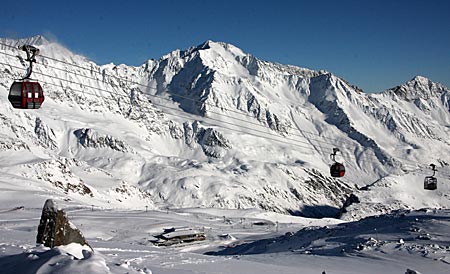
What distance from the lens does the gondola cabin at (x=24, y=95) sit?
24.1m

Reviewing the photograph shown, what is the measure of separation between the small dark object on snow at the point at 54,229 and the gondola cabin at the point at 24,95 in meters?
9.02

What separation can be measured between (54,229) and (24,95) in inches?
386

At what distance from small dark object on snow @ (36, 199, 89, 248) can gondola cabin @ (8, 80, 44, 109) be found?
9.02m

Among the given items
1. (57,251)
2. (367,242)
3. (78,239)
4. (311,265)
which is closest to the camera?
(57,251)

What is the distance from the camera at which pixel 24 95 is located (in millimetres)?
24078

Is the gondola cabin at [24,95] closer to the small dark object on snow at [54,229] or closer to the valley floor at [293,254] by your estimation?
the valley floor at [293,254]

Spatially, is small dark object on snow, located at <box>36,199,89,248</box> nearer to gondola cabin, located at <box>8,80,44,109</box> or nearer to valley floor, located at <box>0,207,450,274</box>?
valley floor, located at <box>0,207,450,274</box>

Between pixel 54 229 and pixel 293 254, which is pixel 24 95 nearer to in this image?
pixel 54 229

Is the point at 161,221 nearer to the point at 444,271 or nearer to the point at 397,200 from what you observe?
the point at 444,271

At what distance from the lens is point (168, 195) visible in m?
189

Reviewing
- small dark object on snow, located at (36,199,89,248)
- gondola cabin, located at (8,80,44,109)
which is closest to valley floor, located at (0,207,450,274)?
small dark object on snow, located at (36,199,89,248)

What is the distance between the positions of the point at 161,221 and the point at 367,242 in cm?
4550

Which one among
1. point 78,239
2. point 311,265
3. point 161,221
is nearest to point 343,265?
point 311,265

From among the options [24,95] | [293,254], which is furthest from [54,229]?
[293,254]
